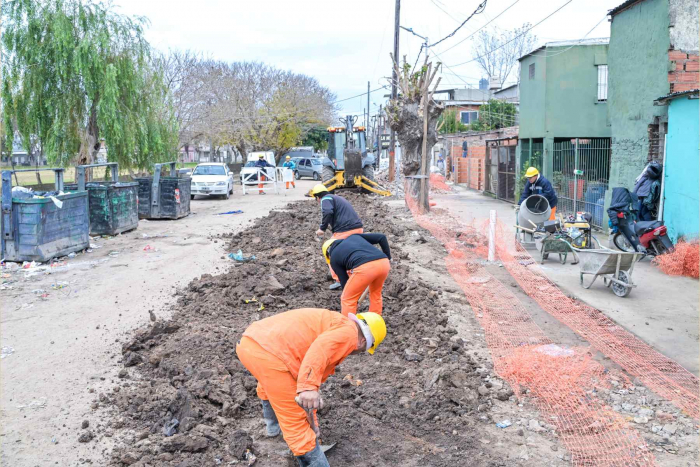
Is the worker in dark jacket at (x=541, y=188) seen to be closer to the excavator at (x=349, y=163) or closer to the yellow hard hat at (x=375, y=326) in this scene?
the yellow hard hat at (x=375, y=326)

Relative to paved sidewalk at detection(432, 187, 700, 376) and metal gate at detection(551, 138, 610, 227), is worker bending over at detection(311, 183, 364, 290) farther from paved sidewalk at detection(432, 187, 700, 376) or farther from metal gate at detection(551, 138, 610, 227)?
metal gate at detection(551, 138, 610, 227)

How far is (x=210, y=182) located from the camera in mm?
27000

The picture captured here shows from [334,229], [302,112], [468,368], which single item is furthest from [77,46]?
[302,112]

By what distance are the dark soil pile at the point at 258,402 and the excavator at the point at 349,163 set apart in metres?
17.4

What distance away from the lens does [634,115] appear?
44.1 ft

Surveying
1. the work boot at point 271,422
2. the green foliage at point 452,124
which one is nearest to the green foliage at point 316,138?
the green foliage at point 452,124

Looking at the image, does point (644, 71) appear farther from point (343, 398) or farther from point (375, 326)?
point (375, 326)

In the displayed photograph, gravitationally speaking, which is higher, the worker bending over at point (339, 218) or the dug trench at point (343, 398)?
the worker bending over at point (339, 218)

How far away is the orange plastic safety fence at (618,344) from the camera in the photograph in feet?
17.2

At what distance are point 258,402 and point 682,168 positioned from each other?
9.43 meters

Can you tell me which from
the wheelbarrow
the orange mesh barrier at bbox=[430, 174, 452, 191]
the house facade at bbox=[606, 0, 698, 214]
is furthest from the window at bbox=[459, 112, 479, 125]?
the wheelbarrow

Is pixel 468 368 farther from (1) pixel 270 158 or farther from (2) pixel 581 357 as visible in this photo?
(1) pixel 270 158

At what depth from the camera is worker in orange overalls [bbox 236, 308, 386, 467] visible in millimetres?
3576

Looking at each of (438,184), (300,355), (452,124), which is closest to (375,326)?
(300,355)
